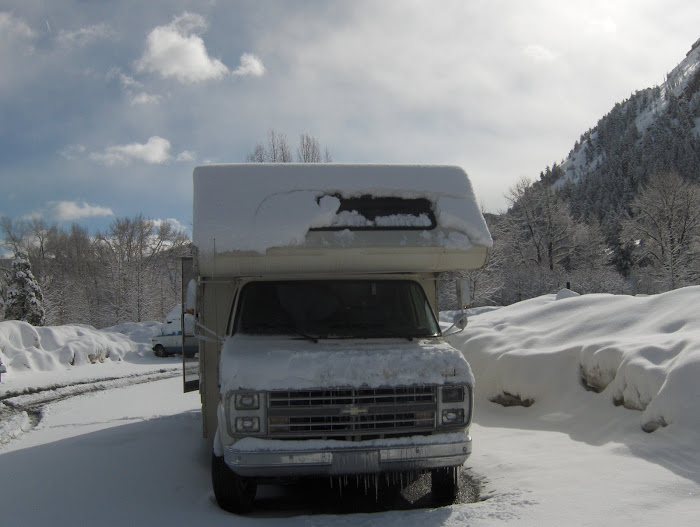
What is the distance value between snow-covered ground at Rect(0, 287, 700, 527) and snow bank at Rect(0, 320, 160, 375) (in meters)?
8.92

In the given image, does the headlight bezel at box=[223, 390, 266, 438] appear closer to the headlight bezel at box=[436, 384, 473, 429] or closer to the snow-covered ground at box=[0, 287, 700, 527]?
the snow-covered ground at box=[0, 287, 700, 527]

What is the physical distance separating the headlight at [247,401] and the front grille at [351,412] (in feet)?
0.34

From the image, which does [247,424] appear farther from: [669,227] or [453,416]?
[669,227]

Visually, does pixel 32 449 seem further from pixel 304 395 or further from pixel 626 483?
pixel 626 483

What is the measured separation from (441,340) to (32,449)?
5.35 metres

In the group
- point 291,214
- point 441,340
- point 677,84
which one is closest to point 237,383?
point 291,214

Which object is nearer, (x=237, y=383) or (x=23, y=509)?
(x=237, y=383)

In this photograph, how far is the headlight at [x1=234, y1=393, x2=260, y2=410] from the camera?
14.7 feet

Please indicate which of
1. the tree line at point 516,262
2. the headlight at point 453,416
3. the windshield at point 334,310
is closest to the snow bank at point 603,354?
the headlight at point 453,416

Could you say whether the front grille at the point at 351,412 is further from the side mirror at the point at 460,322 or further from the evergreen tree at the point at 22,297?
the evergreen tree at the point at 22,297

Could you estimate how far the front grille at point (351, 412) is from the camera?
4.51 meters

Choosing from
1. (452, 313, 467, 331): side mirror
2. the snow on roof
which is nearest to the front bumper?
(452, 313, 467, 331): side mirror

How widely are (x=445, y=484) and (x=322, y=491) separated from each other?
139 cm

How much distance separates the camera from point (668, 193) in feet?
158
